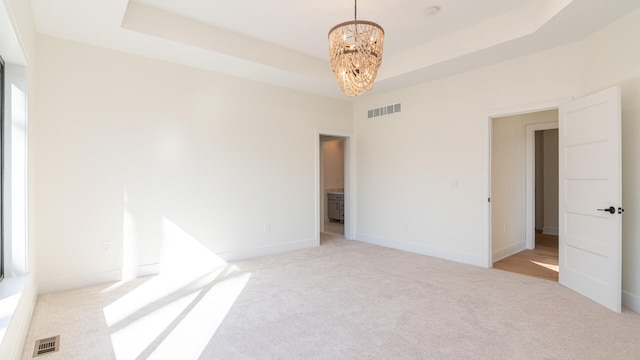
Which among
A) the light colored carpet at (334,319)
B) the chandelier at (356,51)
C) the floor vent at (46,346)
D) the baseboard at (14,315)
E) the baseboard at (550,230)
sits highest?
the chandelier at (356,51)

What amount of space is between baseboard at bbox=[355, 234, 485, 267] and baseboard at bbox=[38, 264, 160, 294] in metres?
3.71

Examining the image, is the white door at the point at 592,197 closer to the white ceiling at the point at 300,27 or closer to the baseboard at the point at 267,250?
the white ceiling at the point at 300,27

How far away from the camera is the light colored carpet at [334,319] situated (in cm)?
228

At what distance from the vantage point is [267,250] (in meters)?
5.07

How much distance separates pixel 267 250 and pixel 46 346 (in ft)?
9.83

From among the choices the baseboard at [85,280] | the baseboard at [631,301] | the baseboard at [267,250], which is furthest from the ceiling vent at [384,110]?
the baseboard at [85,280]

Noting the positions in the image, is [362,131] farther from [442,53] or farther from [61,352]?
[61,352]

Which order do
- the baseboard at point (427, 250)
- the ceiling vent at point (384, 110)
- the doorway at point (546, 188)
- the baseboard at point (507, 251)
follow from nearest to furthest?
the baseboard at point (427, 250) < the baseboard at point (507, 251) < the ceiling vent at point (384, 110) < the doorway at point (546, 188)

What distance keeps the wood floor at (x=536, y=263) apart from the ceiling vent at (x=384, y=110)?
2.91 m

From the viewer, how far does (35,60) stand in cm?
318

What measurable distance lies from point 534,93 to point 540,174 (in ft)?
13.9

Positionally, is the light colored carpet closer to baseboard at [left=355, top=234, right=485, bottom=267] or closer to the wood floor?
the wood floor

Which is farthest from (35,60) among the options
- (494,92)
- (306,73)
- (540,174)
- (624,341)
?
(540,174)

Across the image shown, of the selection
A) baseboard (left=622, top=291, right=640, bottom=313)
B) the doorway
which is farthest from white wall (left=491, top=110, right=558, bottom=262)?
baseboard (left=622, top=291, right=640, bottom=313)
